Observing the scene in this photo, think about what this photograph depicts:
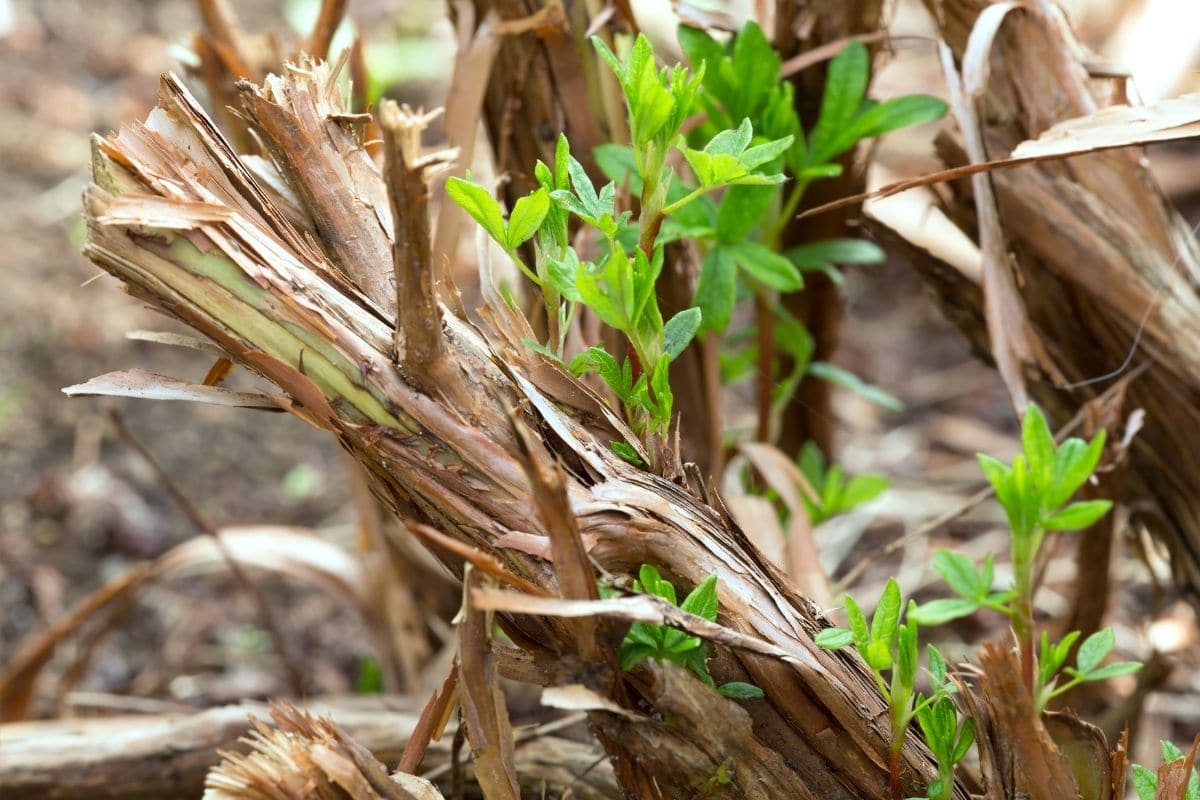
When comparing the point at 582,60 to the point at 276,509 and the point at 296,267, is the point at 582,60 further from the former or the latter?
the point at 276,509

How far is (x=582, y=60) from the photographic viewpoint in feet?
3.28

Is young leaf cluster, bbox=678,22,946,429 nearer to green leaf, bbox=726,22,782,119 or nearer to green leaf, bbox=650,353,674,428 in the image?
green leaf, bbox=726,22,782,119

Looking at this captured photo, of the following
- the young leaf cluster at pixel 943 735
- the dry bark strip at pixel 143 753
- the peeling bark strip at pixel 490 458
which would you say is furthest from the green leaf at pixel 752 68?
the dry bark strip at pixel 143 753

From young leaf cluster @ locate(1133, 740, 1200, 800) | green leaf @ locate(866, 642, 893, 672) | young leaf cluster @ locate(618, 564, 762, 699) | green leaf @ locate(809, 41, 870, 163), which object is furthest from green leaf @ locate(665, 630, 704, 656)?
green leaf @ locate(809, 41, 870, 163)

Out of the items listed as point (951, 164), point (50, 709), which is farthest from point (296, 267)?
point (50, 709)

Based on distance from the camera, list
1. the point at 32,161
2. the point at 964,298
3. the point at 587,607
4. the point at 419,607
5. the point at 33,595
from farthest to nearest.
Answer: the point at 32,161
the point at 33,595
the point at 419,607
the point at 964,298
the point at 587,607

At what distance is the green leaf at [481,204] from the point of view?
1.95 ft

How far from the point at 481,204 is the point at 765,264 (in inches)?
13.2

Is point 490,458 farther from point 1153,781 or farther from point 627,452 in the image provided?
point 1153,781

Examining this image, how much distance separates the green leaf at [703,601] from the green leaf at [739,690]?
0.06 meters

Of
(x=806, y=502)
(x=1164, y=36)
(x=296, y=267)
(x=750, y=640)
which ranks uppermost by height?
(x=296, y=267)

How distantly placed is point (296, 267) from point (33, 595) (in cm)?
137

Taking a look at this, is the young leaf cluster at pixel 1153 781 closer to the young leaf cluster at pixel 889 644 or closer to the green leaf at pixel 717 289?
the young leaf cluster at pixel 889 644

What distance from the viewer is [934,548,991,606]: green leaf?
62cm
